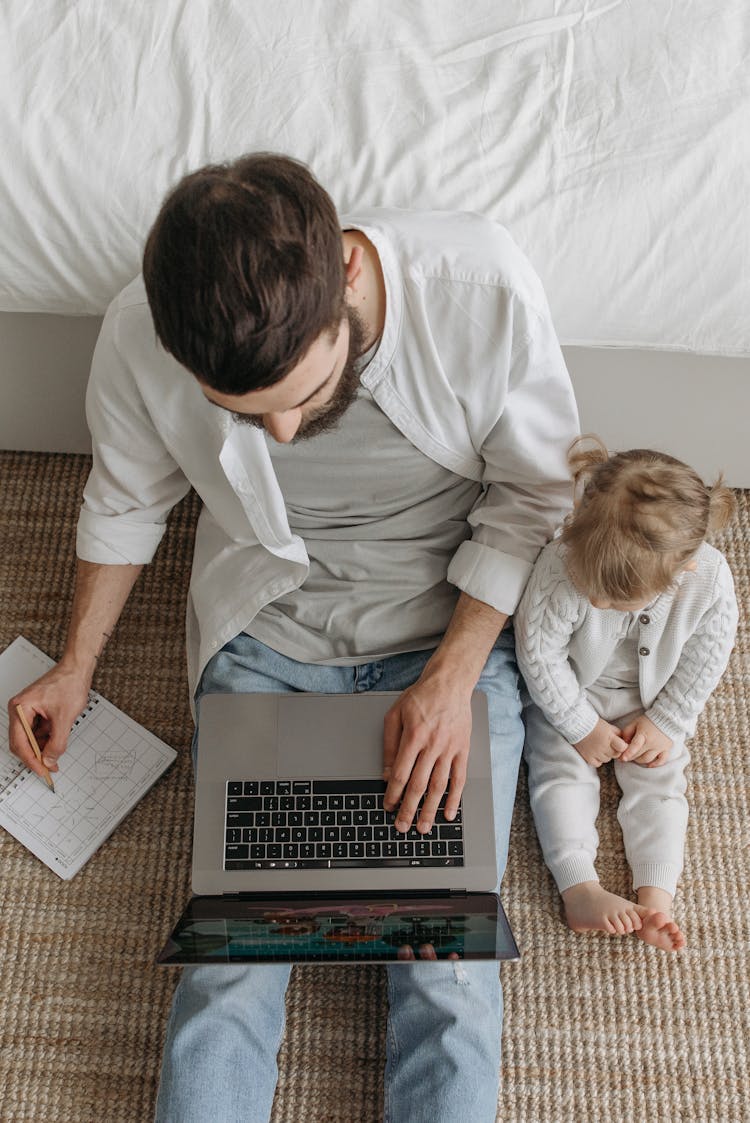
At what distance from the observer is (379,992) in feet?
3.97

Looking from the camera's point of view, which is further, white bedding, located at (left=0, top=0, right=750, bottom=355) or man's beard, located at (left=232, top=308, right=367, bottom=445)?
white bedding, located at (left=0, top=0, right=750, bottom=355)

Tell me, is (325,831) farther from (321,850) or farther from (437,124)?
(437,124)

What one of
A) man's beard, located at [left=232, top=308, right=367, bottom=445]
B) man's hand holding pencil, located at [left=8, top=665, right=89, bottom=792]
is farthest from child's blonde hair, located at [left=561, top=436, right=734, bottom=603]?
man's hand holding pencil, located at [left=8, top=665, right=89, bottom=792]

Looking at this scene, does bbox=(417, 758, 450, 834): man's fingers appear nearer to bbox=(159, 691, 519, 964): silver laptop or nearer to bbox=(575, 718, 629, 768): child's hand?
bbox=(159, 691, 519, 964): silver laptop

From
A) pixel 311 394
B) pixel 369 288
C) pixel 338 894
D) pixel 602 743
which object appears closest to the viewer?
pixel 311 394

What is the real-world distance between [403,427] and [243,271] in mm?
338

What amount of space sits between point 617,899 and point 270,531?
0.60m

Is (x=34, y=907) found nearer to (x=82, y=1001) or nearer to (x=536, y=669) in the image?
(x=82, y=1001)

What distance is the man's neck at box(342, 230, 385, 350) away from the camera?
909 mm

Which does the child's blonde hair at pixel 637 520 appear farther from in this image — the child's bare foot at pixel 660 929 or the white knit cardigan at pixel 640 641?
the child's bare foot at pixel 660 929

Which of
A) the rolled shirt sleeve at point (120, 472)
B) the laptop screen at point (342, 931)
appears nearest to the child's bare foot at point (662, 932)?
the laptop screen at point (342, 931)

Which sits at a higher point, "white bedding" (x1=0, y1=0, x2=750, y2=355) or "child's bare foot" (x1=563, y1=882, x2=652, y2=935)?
"white bedding" (x1=0, y1=0, x2=750, y2=355)

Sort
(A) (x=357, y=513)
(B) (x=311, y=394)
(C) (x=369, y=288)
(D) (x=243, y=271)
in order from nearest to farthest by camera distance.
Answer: (D) (x=243, y=271) → (B) (x=311, y=394) → (C) (x=369, y=288) → (A) (x=357, y=513)

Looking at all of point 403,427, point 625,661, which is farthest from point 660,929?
point 403,427
